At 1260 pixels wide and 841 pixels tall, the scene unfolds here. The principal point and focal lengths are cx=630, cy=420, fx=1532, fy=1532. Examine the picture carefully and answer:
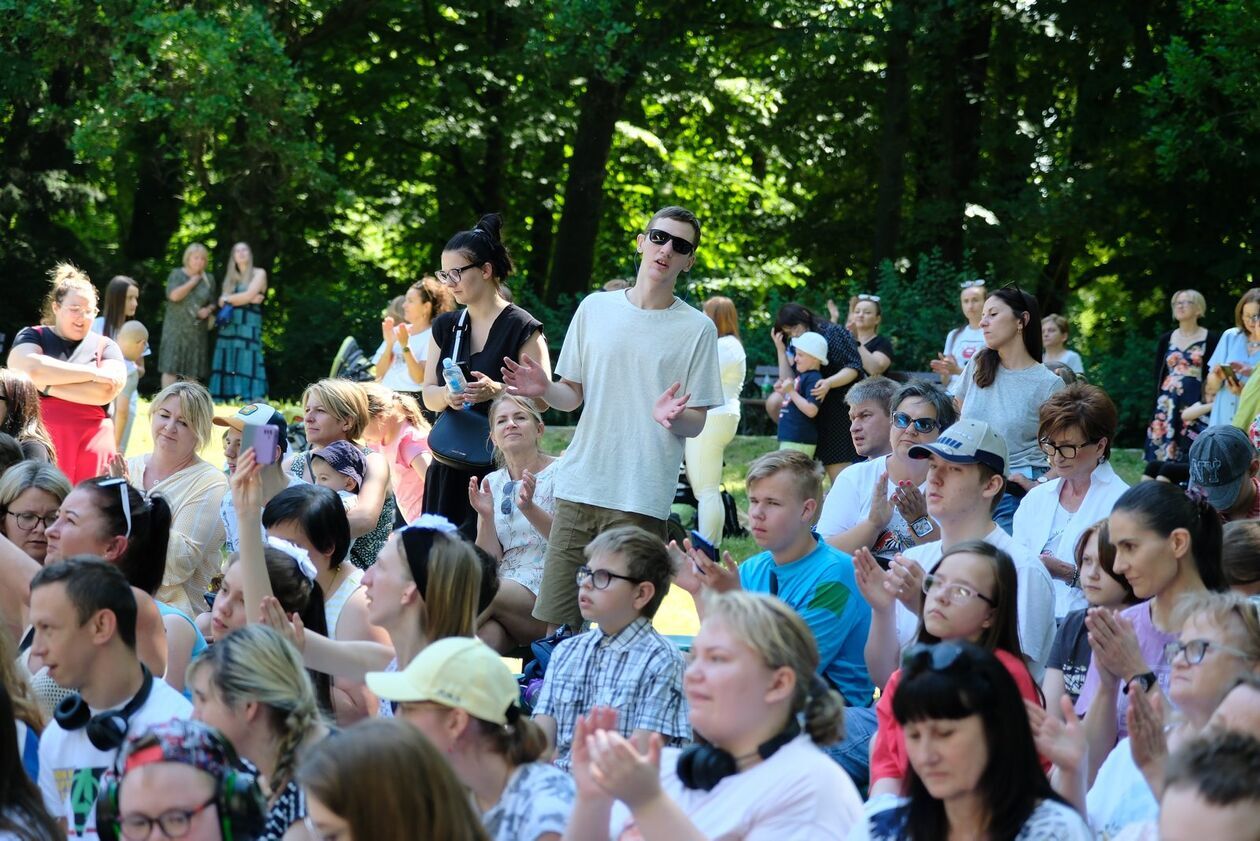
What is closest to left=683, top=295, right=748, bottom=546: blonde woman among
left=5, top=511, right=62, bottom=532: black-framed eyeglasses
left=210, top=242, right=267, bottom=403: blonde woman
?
left=5, top=511, right=62, bottom=532: black-framed eyeglasses

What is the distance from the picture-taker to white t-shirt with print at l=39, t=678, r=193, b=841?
3641mm

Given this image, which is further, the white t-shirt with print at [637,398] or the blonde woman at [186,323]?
the blonde woman at [186,323]


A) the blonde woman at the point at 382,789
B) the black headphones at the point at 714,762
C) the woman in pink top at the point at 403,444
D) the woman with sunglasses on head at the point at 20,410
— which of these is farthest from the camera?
the woman in pink top at the point at 403,444

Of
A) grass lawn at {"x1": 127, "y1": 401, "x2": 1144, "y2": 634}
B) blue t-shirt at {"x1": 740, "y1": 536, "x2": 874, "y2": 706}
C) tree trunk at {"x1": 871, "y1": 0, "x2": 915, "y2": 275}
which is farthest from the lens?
tree trunk at {"x1": 871, "y1": 0, "x2": 915, "y2": 275}

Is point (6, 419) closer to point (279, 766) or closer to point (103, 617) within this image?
point (103, 617)

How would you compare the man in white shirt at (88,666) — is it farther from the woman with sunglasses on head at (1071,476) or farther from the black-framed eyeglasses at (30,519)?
the woman with sunglasses on head at (1071,476)

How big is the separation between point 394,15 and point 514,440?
51.4 ft

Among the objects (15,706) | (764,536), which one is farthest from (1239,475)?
(15,706)

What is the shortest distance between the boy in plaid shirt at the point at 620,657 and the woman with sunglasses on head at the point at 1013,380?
292 centimetres

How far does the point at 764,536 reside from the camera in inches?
197

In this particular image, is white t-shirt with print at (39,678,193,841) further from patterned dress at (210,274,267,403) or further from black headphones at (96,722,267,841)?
patterned dress at (210,274,267,403)

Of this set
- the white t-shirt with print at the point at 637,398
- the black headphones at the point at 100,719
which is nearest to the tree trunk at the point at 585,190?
the white t-shirt with print at the point at 637,398

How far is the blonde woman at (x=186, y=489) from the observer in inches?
231

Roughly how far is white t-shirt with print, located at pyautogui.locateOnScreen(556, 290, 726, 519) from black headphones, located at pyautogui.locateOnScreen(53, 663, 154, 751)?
2132 mm
